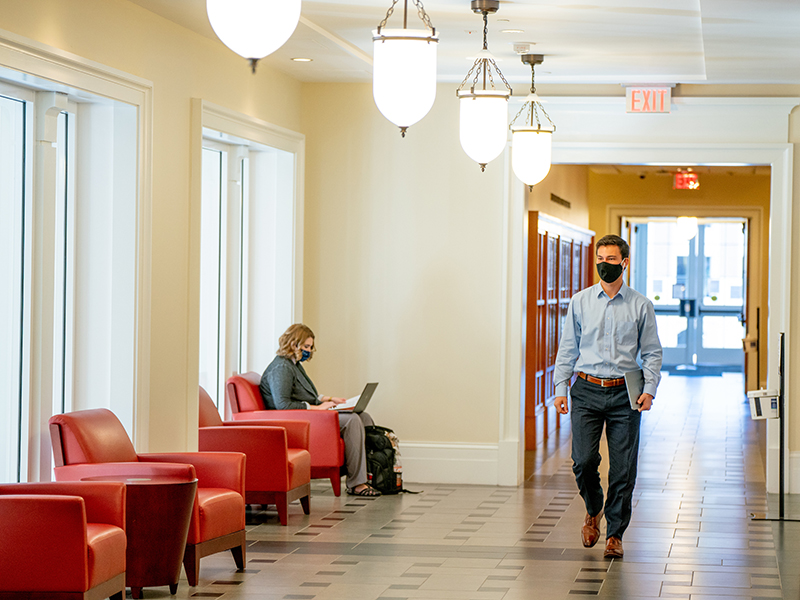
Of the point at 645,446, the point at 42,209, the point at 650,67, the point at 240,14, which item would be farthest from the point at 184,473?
the point at 645,446

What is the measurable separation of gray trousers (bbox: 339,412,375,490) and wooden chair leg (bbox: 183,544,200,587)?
282cm

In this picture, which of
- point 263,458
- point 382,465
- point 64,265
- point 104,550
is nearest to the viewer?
point 104,550

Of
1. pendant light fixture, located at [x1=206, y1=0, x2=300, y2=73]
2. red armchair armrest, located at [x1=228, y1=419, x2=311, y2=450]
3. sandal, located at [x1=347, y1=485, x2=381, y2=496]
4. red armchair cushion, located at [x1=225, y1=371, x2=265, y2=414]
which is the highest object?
pendant light fixture, located at [x1=206, y1=0, x2=300, y2=73]

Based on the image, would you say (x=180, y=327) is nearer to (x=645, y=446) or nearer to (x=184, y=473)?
(x=184, y=473)

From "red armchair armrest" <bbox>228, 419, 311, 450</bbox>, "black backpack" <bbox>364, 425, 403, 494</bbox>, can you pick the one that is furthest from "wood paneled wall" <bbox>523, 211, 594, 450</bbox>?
"red armchair armrest" <bbox>228, 419, 311, 450</bbox>

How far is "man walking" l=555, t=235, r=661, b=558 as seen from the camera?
5.98 meters

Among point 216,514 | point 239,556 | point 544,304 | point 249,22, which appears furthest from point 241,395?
point 544,304

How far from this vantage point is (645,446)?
11.1m

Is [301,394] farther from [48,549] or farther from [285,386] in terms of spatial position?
[48,549]

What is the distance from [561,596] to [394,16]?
3.61 meters

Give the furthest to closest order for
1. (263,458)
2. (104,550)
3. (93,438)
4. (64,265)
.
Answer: (263,458)
(64,265)
(93,438)
(104,550)

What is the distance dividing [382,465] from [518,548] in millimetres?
2049

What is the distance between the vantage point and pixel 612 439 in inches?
239

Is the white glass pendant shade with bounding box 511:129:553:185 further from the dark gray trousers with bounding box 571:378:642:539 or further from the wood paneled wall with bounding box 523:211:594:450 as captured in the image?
the wood paneled wall with bounding box 523:211:594:450
